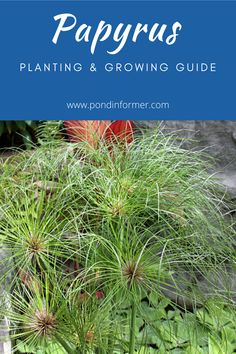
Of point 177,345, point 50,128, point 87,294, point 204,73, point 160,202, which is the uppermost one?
point 204,73

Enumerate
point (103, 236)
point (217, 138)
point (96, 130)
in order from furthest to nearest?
1. point (217, 138)
2. point (96, 130)
3. point (103, 236)

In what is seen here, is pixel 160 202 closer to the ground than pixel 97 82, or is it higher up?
closer to the ground

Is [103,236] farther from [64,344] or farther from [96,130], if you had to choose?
[96,130]

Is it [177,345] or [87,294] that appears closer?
[87,294]

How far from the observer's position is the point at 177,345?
2285 millimetres

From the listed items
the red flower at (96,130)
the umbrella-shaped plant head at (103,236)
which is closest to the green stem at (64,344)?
the umbrella-shaped plant head at (103,236)

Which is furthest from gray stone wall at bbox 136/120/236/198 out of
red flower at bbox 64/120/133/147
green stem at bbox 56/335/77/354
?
green stem at bbox 56/335/77/354

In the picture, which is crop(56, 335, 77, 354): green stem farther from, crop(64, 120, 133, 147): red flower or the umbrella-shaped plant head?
crop(64, 120, 133, 147): red flower

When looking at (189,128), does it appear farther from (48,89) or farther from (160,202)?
(160,202)

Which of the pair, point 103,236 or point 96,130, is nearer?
point 103,236

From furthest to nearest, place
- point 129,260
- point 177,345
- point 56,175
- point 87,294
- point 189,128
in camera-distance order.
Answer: point 189,128 → point 177,345 → point 56,175 → point 87,294 → point 129,260

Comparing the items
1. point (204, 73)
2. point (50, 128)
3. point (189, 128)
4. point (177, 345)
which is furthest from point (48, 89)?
point (177, 345)

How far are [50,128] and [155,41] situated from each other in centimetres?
44

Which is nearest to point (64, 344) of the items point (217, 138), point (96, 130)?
point (96, 130)
